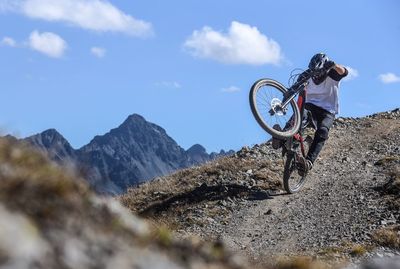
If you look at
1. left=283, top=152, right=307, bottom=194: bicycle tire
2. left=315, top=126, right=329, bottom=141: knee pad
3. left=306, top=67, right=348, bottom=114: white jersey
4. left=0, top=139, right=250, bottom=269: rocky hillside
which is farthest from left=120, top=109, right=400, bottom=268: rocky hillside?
left=0, top=139, right=250, bottom=269: rocky hillside

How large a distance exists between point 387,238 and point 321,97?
213 inches

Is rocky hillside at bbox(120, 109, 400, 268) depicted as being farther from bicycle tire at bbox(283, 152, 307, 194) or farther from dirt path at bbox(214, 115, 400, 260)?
bicycle tire at bbox(283, 152, 307, 194)

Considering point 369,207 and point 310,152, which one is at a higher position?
point 310,152

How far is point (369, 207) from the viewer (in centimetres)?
1427

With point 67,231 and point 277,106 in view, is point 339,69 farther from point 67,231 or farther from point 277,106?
point 67,231

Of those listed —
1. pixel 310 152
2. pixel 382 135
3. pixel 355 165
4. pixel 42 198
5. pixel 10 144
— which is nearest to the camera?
pixel 42 198

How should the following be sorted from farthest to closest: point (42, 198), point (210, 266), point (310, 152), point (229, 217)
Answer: point (310, 152) < point (229, 217) < point (210, 266) < point (42, 198)

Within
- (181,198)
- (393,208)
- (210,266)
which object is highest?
(181,198)

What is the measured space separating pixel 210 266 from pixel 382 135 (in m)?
21.0

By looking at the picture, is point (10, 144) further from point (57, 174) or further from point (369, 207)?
point (369, 207)

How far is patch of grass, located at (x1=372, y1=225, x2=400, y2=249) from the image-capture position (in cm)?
1153

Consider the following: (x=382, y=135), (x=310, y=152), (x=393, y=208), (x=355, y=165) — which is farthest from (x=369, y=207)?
(x=382, y=135)

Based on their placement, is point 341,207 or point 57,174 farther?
point 341,207

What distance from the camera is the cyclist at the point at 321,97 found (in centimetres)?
1603
